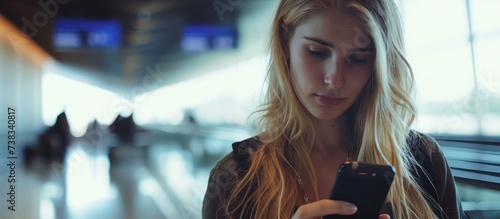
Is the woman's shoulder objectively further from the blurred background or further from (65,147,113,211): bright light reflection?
(65,147,113,211): bright light reflection

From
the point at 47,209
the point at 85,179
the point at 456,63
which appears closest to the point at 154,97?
the point at 85,179

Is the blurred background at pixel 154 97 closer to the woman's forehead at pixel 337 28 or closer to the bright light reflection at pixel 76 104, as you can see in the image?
the bright light reflection at pixel 76 104

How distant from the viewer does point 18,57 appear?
5.55 ft

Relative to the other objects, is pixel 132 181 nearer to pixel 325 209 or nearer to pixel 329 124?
pixel 329 124

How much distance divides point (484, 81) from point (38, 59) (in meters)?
2.37

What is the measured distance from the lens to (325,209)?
0.51 m

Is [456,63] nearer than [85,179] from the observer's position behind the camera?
No

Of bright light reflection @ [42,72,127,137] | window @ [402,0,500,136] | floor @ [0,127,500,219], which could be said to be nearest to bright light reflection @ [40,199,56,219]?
floor @ [0,127,500,219]

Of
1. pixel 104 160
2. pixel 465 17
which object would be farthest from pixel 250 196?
pixel 465 17

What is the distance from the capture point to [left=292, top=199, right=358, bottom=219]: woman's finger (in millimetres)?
508

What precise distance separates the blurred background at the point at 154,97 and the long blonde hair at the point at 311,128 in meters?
0.75

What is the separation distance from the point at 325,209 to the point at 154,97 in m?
1.57

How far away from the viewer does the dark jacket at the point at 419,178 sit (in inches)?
26.0

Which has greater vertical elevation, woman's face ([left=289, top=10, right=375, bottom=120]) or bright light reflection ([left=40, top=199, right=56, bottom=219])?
woman's face ([left=289, top=10, right=375, bottom=120])
